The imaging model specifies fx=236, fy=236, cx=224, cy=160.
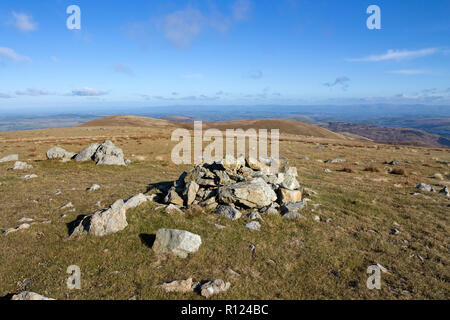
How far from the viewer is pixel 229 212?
14.5 m

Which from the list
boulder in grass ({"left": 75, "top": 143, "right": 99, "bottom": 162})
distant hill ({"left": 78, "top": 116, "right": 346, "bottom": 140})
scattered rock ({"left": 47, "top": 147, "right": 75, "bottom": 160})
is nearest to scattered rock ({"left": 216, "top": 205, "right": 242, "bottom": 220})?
boulder in grass ({"left": 75, "top": 143, "right": 99, "bottom": 162})

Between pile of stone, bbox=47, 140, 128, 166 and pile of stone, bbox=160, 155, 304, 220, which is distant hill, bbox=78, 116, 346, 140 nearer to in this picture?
pile of stone, bbox=47, 140, 128, 166

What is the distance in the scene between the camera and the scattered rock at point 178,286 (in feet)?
27.8

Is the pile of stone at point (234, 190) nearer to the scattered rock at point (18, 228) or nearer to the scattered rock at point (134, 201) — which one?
the scattered rock at point (134, 201)

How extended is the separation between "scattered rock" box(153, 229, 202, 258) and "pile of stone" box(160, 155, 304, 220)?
378 cm

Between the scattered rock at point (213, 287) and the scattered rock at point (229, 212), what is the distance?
5.51 meters

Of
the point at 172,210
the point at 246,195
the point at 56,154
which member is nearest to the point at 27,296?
the point at 172,210

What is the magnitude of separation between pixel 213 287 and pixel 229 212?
20.5 ft

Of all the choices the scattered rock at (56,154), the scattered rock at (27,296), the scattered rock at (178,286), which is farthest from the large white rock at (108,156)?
the scattered rock at (178,286)

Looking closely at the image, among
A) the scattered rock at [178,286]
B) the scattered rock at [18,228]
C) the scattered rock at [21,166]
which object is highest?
the scattered rock at [21,166]

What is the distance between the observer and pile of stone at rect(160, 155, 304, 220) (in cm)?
1540
